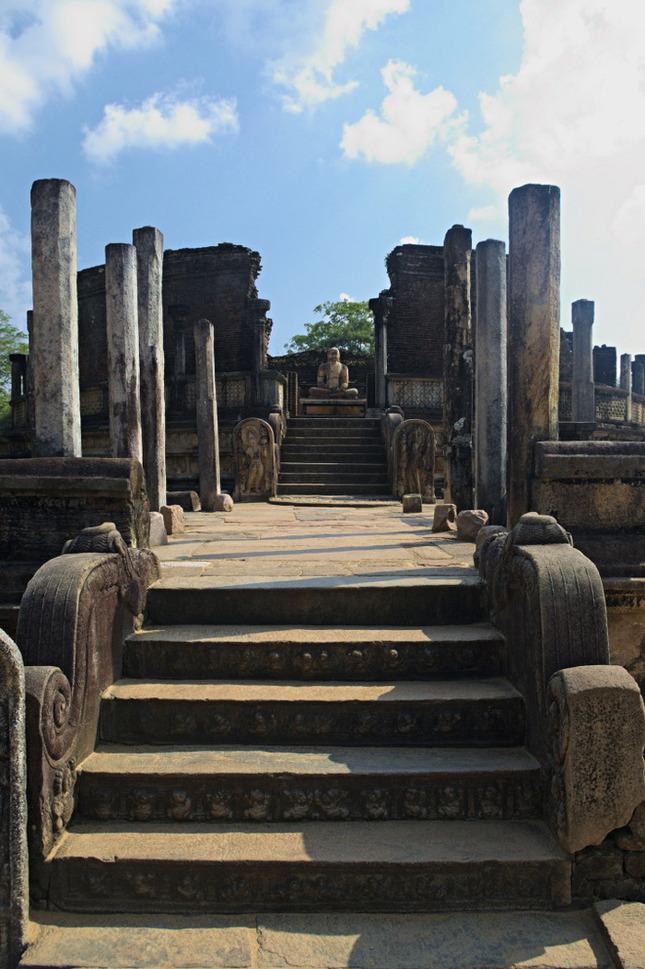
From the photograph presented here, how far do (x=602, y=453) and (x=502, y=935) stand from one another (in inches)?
100

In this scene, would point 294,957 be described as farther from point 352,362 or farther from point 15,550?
point 352,362

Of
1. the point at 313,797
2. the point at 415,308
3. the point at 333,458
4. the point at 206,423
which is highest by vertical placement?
the point at 415,308

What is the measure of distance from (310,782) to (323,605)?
3.30 feet

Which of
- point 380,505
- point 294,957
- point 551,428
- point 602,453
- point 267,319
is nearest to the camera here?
point 294,957

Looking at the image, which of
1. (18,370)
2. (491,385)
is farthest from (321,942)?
(18,370)

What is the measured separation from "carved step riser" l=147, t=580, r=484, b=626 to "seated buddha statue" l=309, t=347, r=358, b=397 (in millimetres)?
20437

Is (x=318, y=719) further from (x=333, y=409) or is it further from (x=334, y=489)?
(x=333, y=409)

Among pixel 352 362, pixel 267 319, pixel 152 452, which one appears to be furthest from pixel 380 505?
pixel 352 362

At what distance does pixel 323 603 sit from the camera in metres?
3.39

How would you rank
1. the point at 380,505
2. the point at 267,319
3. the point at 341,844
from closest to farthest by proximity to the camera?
the point at 341,844 → the point at 380,505 → the point at 267,319

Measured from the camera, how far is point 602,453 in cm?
380

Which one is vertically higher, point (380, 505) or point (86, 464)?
point (86, 464)

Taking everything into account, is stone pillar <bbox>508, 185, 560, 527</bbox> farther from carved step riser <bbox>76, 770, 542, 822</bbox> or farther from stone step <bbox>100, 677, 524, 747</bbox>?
carved step riser <bbox>76, 770, 542, 822</bbox>

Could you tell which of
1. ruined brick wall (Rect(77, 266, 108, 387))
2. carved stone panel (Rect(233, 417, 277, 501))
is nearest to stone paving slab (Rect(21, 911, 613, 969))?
carved stone panel (Rect(233, 417, 277, 501))
